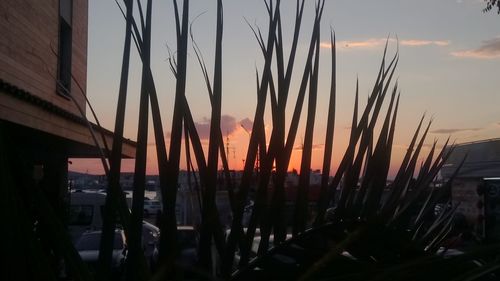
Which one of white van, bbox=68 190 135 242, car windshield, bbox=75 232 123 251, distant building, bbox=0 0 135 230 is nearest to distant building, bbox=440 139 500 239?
car windshield, bbox=75 232 123 251

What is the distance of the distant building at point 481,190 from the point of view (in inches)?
581

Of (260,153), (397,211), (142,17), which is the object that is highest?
(142,17)

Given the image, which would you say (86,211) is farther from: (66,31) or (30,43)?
(30,43)

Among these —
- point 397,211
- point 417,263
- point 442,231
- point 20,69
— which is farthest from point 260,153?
point 20,69

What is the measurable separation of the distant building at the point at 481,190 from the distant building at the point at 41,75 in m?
8.09

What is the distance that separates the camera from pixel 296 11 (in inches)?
72.1

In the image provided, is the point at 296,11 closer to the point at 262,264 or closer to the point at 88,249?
the point at 262,264

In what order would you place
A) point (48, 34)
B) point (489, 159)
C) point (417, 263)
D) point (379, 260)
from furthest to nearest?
point (489, 159) → point (48, 34) → point (379, 260) → point (417, 263)

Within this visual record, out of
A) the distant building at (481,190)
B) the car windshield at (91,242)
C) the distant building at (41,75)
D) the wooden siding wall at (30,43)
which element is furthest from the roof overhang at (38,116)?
the distant building at (481,190)

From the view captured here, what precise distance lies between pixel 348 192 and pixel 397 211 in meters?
0.29

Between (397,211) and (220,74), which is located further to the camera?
(397,211)

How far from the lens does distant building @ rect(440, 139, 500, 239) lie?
1477cm

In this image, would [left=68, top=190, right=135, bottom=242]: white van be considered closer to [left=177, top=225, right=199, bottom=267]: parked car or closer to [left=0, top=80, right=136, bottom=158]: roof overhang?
[left=0, top=80, right=136, bottom=158]: roof overhang

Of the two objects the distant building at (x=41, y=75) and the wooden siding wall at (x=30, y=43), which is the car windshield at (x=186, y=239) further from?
the wooden siding wall at (x=30, y=43)
